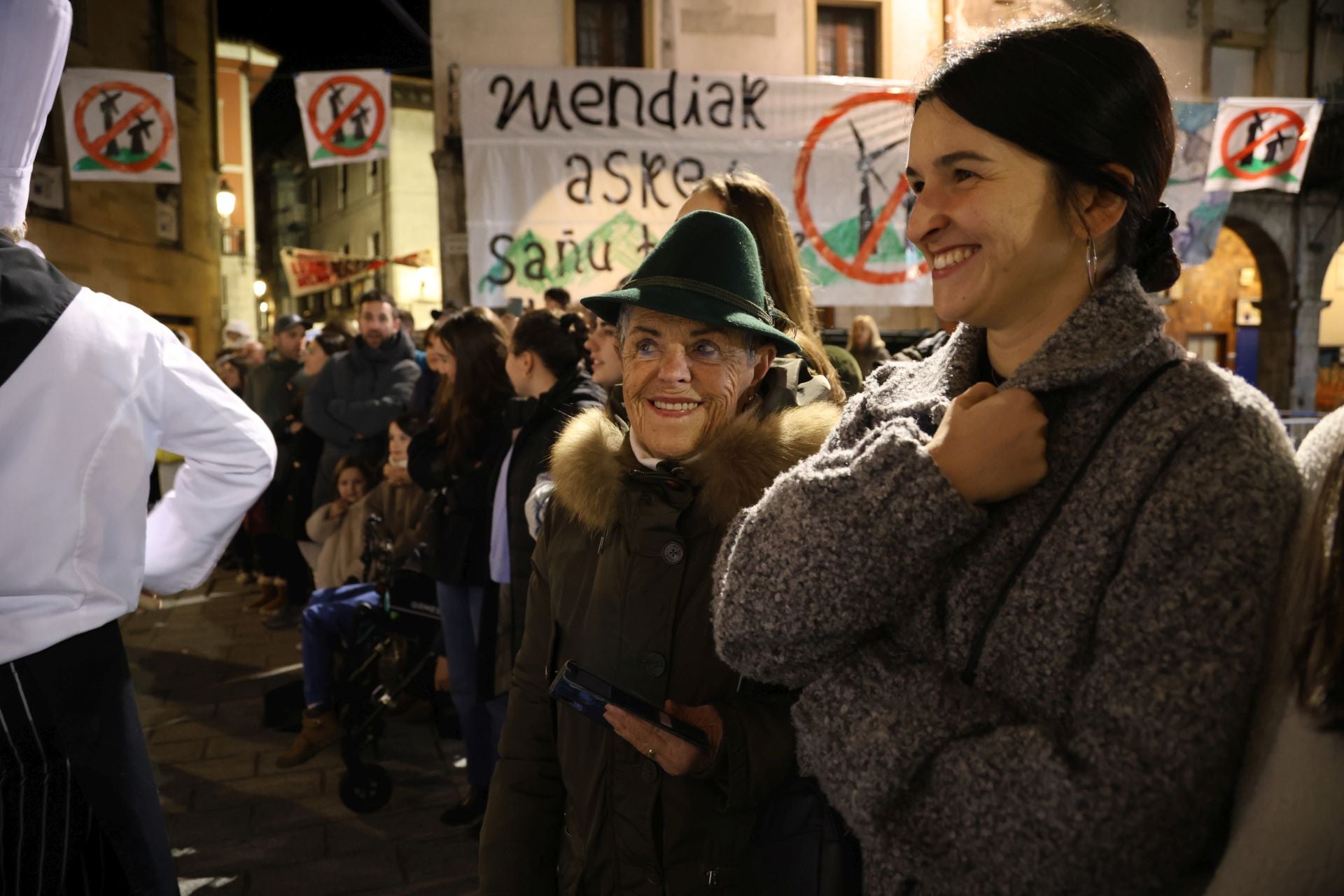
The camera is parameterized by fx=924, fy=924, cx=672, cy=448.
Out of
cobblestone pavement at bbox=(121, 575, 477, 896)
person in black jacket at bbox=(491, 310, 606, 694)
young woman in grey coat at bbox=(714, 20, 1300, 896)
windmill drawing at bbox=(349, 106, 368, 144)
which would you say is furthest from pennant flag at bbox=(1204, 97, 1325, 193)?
young woman in grey coat at bbox=(714, 20, 1300, 896)

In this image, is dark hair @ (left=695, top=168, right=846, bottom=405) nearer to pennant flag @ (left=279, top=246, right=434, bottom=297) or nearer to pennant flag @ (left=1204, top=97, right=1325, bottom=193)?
pennant flag @ (left=1204, top=97, right=1325, bottom=193)

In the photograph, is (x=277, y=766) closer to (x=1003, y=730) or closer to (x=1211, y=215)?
(x=1003, y=730)

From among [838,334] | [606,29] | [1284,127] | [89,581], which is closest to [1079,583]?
[89,581]

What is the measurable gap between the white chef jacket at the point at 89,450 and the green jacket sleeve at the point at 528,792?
0.94m

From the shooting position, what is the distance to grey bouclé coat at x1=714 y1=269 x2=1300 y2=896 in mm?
909

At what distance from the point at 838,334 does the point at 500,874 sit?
30.8 ft

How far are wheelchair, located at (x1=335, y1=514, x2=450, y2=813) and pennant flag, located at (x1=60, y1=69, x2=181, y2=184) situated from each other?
7032 millimetres

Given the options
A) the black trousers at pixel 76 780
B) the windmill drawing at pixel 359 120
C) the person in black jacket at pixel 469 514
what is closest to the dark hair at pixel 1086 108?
the black trousers at pixel 76 780

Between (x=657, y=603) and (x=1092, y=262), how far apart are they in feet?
3.00

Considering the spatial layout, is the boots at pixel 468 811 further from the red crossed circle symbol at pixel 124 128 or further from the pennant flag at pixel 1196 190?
the pennant flag at pixel 1196 190

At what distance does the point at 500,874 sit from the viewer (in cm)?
177

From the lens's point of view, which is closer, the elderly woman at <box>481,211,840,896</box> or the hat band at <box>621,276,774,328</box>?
the elderly woman at <box>481,211,840,896</box>

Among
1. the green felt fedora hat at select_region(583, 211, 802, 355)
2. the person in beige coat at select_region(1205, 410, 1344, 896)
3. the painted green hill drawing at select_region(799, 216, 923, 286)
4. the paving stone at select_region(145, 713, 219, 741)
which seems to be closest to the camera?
the person in beige coat at select_region(1205, 410, 1344, 896)

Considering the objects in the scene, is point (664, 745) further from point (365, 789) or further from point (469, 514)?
point (365, 789)
